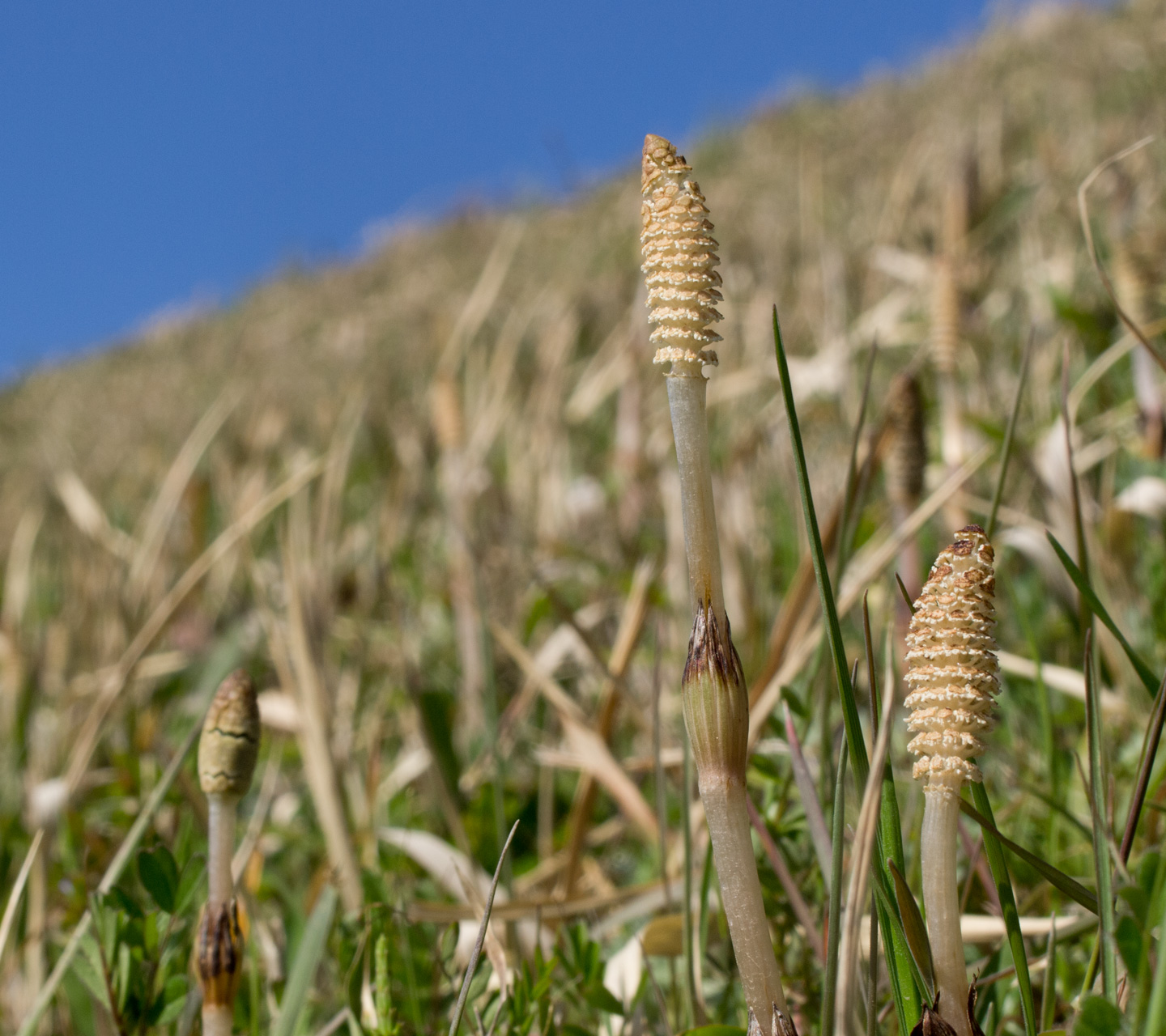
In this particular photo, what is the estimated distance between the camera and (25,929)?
1.21 metres

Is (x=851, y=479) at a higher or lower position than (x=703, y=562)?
higher

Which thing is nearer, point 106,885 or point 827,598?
point 827,598

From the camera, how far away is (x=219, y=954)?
68 centimetres

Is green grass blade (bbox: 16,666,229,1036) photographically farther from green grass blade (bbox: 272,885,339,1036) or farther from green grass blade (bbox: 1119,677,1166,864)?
green grass blade (bbox: 1119,677,1166,864)

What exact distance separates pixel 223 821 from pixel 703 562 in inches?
13.8

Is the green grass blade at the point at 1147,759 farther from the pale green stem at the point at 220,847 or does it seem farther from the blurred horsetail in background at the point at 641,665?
the pale green stem at the point at 220,847

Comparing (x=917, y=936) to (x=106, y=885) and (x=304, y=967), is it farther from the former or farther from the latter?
(x=106, y=885)

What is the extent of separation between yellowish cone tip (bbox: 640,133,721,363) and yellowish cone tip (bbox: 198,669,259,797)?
0.34 m

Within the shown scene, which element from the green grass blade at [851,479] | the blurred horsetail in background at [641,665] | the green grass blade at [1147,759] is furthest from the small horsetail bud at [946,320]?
the green grass blade at [1147,759]

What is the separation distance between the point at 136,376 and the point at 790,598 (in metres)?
7.81

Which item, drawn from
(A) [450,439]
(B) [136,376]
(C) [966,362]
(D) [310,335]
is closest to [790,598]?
(A) [450,439]

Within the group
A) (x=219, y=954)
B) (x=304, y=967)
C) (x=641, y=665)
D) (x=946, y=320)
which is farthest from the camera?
(x=641, y=665)

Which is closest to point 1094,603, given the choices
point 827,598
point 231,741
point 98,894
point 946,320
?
point 827,598

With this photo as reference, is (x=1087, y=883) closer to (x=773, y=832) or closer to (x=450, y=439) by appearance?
(x=773, y=832)
